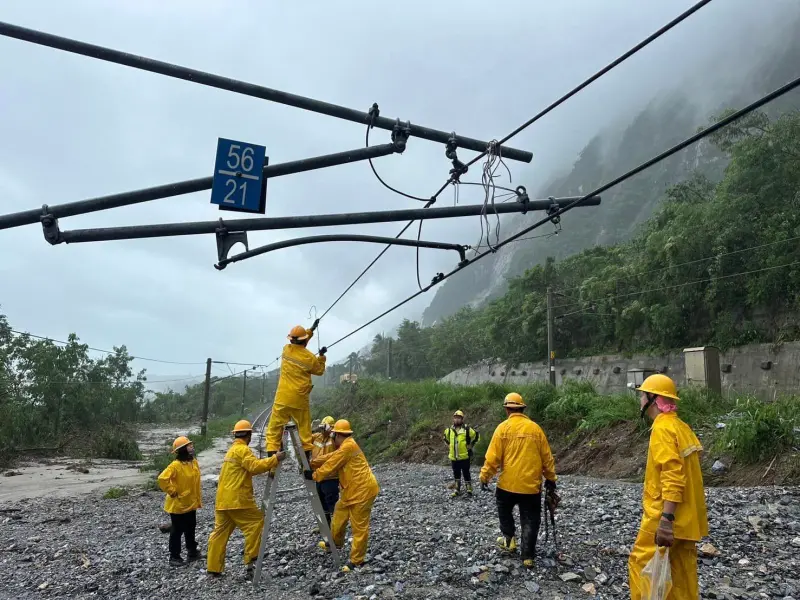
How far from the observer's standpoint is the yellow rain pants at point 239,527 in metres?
7.32

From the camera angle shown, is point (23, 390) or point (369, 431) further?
point (23, 390)

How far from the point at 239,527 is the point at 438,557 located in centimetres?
264

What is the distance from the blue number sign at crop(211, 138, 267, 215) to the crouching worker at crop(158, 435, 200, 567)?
4.03 meters

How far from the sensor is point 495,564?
23.1ft

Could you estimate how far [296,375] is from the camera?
6.88 meters

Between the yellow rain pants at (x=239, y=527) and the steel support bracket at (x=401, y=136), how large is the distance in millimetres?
4915

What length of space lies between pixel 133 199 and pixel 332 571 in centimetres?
513

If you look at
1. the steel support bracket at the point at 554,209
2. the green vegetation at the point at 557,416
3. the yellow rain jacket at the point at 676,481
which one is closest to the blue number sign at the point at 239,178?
the steel support bracket at the point at 554,209

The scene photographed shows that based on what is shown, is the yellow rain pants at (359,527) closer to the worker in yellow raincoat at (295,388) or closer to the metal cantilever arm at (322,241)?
the worker in yellow raincoat at (295,388)

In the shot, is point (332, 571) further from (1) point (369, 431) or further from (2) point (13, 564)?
(1) point (369, 431)

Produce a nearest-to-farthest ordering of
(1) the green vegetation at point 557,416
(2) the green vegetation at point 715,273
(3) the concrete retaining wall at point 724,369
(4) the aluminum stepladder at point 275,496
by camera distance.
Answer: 1. (4) the aluminum stepladder at point 275,496
2. (1) the green vegetation at point 557,416
3. (3) the concrete retaining wall at point 724,369
4. (2) the green vegetation at point 715,273

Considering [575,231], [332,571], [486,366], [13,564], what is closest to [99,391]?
[486,366]

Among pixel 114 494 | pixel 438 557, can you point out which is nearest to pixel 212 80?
pixel 438 557

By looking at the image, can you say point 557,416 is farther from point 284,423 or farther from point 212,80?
point 212,80
